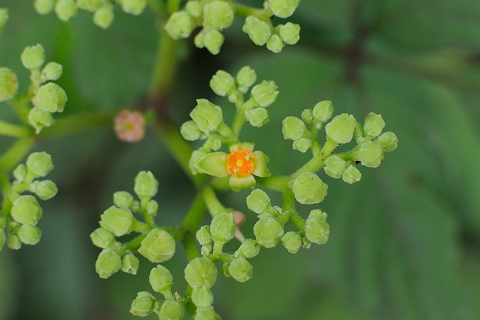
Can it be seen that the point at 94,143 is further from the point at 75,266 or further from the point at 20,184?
the point at 20,184

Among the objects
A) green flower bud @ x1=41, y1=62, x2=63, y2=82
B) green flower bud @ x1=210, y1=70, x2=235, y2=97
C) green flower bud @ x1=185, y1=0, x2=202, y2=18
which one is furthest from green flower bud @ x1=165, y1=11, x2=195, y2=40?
green flower bud @ x1=41, y1=62, x2=63, y2=82

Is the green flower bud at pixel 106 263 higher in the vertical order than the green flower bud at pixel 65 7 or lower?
lower

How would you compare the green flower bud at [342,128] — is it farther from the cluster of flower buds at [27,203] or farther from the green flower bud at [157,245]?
the cluster of flower buds at [27,203]

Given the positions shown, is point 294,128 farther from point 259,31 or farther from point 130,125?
point 130,125

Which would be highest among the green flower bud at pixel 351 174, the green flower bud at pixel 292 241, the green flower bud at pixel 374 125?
the green flower bud at pixel 374 125

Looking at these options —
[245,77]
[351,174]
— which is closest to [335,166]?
[351,174]

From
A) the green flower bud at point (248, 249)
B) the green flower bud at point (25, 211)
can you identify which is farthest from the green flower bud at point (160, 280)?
the green flower bud at point (25, 211)
